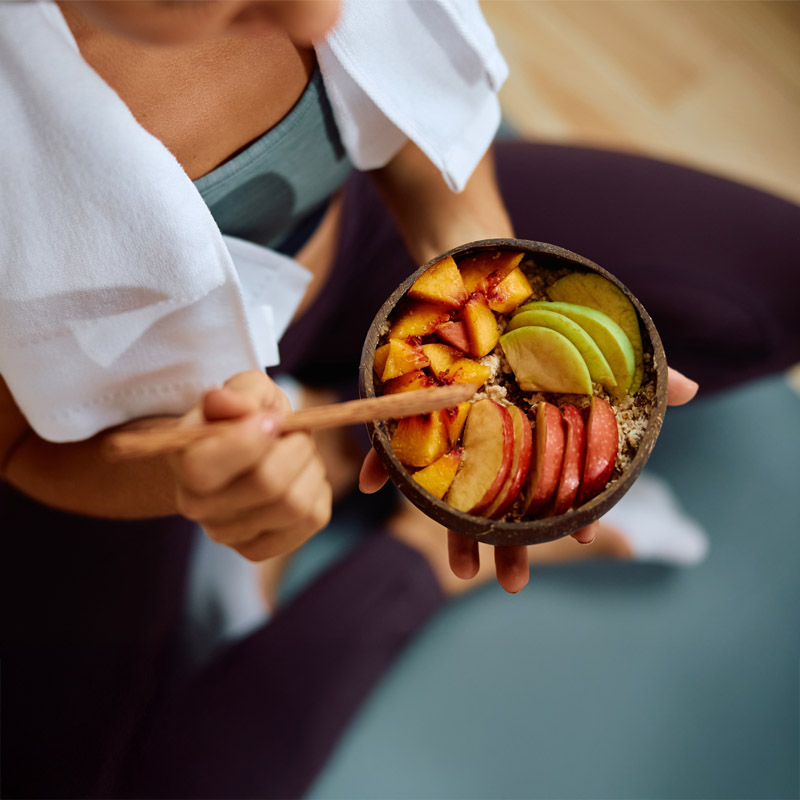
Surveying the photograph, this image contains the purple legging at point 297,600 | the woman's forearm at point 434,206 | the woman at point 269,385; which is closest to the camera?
the woman at point 269,385

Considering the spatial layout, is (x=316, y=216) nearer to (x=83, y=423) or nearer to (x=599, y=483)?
A: (x=83, y=423)

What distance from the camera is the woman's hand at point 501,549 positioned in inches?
23.9

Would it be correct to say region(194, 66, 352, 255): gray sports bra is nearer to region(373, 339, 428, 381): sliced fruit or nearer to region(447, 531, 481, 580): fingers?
region(373, 339, 428, 381): sliced fruit

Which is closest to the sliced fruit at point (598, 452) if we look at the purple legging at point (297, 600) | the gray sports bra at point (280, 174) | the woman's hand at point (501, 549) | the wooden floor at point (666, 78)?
the woman's hand at point (501, 549)

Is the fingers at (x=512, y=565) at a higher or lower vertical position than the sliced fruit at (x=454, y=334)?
lower

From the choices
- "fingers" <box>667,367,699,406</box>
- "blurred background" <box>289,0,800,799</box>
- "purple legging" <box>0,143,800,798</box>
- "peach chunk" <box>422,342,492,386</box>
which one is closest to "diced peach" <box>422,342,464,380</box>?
"peach chunk" <box>422,342,492,386</box>

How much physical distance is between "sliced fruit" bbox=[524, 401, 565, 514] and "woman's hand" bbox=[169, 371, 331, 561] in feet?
0.52

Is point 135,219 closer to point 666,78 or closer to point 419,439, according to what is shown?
point 419,439

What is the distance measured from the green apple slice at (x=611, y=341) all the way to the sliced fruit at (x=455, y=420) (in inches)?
4.4

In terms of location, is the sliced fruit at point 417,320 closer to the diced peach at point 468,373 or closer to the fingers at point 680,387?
the diced peach at point 468,373

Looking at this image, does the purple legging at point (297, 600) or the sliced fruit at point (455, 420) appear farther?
the purple legging at point (297, 600)

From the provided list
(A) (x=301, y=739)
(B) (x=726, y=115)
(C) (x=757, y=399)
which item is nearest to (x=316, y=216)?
(A) (x=301, y=739)

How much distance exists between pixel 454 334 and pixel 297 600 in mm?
584

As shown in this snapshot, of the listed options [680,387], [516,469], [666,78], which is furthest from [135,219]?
[666,78]
